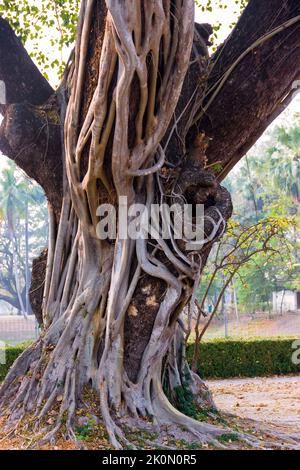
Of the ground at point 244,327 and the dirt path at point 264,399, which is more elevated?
the dirt path at point 264,399

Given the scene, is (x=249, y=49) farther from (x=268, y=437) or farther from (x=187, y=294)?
(x=268, y=437)

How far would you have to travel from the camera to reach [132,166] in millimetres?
4449

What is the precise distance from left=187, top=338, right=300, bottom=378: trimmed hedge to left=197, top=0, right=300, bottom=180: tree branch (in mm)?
6166

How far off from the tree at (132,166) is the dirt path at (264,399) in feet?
4.43

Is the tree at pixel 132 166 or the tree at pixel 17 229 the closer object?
the tree at pixel 132 166

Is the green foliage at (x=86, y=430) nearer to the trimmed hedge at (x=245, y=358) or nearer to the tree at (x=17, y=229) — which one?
the trimmed hedge at (x=245, y=358)

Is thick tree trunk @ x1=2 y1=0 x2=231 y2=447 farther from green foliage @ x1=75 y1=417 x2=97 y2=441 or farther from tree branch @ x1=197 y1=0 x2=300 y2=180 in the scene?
tree branch @ x1=197 y1=0 x2=300 y2=180

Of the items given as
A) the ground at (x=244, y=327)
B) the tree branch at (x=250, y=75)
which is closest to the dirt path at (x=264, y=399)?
the tree branch at (x=250, y=75)

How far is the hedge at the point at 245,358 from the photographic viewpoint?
429 inches

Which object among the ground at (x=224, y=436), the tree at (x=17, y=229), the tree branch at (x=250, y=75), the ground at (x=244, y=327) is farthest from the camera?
the tree at (x=17, y=229)

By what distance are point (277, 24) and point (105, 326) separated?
2546 millimetres

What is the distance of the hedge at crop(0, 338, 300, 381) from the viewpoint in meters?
10.9

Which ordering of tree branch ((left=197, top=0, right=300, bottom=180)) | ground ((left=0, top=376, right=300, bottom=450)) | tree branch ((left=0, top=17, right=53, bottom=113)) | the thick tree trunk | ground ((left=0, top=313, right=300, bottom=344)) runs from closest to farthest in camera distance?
ground ((left=0, top=376, right=300, bottom=450)), the thick tree trunk, tree branch ((left=197, top=0, right=300, bottom=180)), tree branch ((left=0, top=17, right=53, bottom=113)), ground ((left=0, top=313, right=300, bottom=344))

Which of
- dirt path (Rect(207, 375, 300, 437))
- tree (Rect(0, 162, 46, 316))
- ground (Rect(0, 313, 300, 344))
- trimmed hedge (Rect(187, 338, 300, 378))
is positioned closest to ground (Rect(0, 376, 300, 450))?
dirt path (Rect(207, 375, 300, 437))
